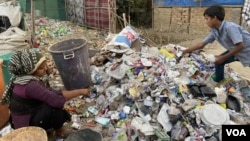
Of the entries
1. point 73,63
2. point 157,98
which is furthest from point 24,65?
point 157,98

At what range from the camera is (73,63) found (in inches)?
150

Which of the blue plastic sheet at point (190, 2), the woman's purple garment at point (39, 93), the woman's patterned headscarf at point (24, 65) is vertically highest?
the blue plastic sheet at point (190, 2)

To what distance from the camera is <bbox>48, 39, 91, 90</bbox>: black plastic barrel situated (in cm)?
374

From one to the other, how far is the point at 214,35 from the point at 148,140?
5.86 feet

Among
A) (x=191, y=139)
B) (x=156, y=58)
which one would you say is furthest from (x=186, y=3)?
(x=191, y=139)

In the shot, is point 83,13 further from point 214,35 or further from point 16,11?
point 214,35

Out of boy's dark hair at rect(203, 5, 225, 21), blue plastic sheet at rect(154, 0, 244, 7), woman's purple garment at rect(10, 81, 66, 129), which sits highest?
blue plastic sheet at rect(154, 0, 244, 7)

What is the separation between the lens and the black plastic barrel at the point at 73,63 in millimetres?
3740

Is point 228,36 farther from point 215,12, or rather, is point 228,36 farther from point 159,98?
point 159,98

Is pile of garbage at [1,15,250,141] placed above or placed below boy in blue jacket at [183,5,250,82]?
below

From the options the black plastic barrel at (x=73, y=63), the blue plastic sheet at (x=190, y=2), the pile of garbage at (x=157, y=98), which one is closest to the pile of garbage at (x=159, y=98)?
the pile of garbage at (x=157, y=98)

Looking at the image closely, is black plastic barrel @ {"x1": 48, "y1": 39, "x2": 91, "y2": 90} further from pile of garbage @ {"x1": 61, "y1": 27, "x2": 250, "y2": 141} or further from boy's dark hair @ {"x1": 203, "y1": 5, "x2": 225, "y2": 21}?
boy's dark hair @ {"x1": 203, "y1": 5, "x2": 225, "y2": 21}

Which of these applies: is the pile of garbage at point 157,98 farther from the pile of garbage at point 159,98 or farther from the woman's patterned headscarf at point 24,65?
the woman's patterned headscarf at point 24,65

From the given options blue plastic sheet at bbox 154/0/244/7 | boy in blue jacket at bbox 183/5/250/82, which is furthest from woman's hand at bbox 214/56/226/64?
blue plastic sheet at bbox 154/0/244/7
